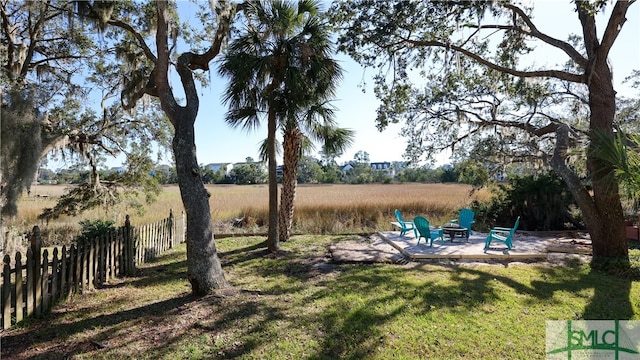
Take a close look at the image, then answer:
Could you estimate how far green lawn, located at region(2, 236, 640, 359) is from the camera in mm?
3359

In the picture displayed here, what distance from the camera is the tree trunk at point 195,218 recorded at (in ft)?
15.6

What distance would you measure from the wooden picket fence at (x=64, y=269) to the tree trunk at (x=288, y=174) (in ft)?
12.0

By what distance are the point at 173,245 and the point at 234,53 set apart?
600 centimetres

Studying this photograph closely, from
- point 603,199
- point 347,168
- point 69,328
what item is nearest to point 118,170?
point 69,328

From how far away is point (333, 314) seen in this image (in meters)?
4.29

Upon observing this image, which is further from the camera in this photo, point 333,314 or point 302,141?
point 302,141

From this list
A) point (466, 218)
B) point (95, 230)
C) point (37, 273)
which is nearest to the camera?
point (37, 273)

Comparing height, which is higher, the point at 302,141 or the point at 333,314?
the point at 302,141

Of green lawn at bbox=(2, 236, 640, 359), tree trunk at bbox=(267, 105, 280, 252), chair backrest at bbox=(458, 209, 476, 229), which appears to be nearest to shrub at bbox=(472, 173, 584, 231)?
chair backrest at bbox=(458, 209, 476, 229)

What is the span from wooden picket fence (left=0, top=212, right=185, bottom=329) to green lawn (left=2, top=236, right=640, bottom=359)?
0.77 ft

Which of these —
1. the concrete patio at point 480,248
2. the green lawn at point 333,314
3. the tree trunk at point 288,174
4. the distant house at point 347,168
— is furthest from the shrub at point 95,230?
the distant house at point 347,168

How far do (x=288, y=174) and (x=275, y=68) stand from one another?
3053 mm

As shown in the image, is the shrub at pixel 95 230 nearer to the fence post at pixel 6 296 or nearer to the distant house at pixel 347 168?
the fence post at pixel 6 296

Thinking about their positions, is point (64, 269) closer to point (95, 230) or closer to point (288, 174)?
point (95, 230)
